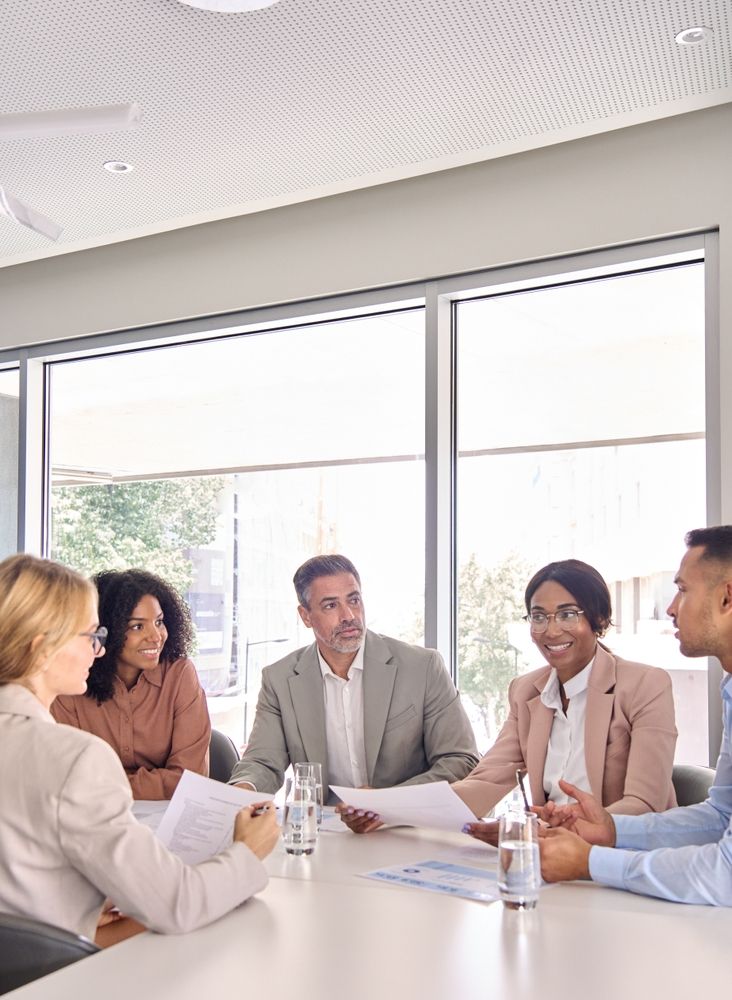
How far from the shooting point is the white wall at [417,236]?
3.45 m

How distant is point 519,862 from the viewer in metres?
1.77

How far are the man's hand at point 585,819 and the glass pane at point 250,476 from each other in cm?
195

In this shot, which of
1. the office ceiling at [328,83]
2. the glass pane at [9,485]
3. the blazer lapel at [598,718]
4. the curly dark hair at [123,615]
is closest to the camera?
the blazer lapel at [598,718]

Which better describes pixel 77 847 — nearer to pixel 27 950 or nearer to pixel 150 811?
pixel 27 950

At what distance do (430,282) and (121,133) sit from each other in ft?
4.28

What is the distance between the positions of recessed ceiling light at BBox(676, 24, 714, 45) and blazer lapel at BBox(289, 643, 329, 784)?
7.09ft

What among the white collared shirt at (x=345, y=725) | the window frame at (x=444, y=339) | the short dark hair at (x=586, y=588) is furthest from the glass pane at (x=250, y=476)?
the short dark hair at (x=586, y=588)

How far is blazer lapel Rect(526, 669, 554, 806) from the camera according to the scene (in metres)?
2.78

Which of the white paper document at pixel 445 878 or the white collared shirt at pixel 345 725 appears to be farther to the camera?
the white collared shirt at pixel 345 725

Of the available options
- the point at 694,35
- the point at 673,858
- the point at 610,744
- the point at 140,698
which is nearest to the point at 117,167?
the point at 140,698

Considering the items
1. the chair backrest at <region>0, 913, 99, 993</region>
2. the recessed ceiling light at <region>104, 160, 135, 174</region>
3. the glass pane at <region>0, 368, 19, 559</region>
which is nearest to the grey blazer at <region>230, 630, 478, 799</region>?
the chair backrest at <region>0, 913, 99, 993</region>

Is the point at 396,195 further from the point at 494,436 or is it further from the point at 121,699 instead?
the point at 121,699

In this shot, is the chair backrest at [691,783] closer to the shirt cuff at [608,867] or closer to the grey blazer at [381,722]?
the grey blazer at [381,722]

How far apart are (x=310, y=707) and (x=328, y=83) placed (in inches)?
77.4
